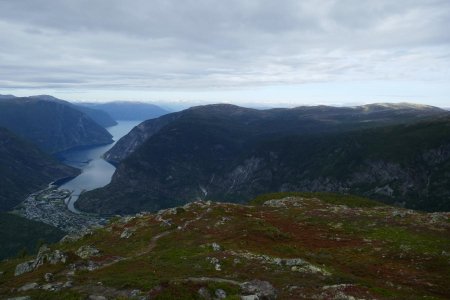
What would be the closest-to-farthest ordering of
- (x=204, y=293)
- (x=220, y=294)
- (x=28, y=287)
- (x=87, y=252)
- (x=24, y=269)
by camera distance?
(x=204, y=293), (x=220, y=294), (x=28, y=287), (x=24, y=269), (x=87, y=252)

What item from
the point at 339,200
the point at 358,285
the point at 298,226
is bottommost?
the point at 339,200

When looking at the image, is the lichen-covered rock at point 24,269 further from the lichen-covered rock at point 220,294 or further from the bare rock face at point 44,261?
the lichen-covered rock at point 220,294

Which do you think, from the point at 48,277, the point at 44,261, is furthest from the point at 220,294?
the point at 44,261

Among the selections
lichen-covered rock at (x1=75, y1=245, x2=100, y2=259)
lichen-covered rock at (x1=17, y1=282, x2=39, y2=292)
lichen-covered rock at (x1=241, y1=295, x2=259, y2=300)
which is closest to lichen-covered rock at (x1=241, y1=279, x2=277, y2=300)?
lichen-covered rock at (x1=241, y1=295, x2=259, y2=300)

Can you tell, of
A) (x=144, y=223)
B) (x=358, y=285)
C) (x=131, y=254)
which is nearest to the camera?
(x=358, y=285)

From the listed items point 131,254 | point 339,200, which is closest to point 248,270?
point 131,254

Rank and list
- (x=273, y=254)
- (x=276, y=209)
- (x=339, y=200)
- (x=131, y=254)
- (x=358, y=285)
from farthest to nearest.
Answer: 1. (x=339, y=200)
2. (x=276, y=209)
3. (x=131, y=254)
4. (x=273, y=254)
5. (x=358, y=285)

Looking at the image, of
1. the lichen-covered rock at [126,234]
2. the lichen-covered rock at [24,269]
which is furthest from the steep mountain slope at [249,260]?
the lichen-covered rock at [126,234]

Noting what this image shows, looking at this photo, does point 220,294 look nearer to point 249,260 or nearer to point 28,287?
point 249,260

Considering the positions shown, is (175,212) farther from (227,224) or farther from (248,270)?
(248,270)
